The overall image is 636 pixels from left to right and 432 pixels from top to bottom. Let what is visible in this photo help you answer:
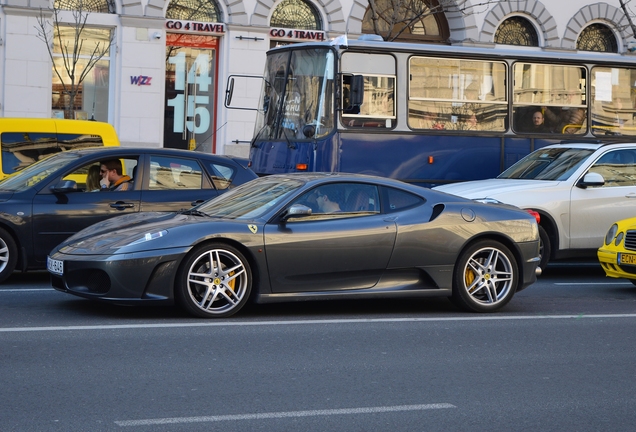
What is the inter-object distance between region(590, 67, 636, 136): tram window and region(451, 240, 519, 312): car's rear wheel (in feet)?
25.1

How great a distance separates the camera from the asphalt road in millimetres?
5672

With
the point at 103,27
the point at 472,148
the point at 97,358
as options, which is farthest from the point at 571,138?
the point at 103,27

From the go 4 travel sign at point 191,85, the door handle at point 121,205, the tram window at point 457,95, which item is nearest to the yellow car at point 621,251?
the tram window at point 457,95

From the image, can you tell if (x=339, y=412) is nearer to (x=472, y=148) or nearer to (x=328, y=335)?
(x=328, y=335)

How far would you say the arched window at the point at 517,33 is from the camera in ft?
100

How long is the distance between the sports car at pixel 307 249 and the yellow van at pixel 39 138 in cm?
410

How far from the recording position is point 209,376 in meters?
6.59

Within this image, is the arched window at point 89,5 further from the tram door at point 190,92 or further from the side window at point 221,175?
the side window at point 221,175

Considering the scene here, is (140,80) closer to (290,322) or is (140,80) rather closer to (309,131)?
(309,131)

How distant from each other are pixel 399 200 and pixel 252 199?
1345 millimetres

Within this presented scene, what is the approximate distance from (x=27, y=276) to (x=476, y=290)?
5.31m

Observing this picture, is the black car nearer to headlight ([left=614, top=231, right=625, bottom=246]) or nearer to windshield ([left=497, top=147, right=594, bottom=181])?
windshield ([left=497, top=147, right=594, bottom=181])

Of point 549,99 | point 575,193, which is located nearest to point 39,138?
point 575,193

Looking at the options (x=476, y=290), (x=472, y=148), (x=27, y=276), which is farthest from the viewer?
(x=472, y=148)
